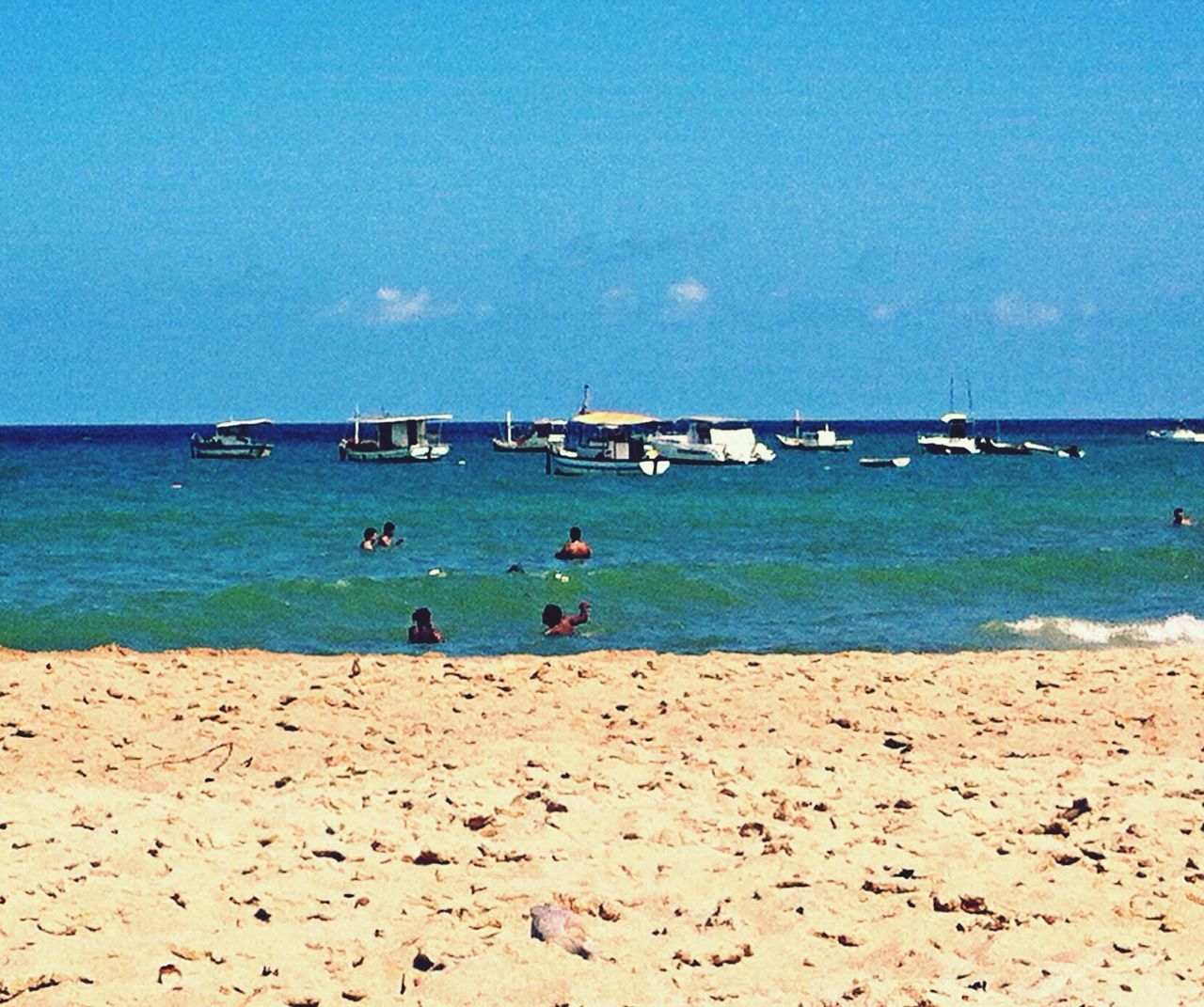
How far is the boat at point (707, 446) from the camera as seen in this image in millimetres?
82438

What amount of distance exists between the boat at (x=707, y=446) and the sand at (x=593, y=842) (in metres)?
70.1

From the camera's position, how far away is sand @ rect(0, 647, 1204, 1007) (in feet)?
19.7

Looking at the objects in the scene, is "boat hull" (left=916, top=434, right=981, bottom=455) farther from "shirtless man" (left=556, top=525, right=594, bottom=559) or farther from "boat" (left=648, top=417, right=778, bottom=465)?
"shirtless man" (left=556, top=525, right=594, bottom=559)

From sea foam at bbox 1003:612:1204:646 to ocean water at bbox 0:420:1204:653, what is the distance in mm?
56

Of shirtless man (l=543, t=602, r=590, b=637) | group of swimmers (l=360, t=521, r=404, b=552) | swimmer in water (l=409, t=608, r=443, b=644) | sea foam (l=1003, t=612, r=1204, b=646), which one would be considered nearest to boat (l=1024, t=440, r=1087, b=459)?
group of swimmers (l=360, t=521, r=404, b=552)

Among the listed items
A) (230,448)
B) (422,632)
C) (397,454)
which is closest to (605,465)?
(397,454)

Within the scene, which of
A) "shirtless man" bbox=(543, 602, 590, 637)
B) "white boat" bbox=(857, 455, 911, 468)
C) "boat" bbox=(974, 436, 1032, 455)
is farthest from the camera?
"boat" bbox=(974, 436, 1032, 455)

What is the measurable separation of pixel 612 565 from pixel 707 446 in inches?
2137

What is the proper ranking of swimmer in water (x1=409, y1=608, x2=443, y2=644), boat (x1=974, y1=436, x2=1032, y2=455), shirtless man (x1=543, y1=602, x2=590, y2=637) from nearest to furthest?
1. swimmer in water (x1=409, y1=608, x2=443, y2=644)
2. shirtless man (x1=543, y1=602, x2=590, y2=637)
3. boat (x1=974, y1=436, x2=1032, y2=455)

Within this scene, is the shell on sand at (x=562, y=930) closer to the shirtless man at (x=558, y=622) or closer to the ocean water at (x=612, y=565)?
the ocean water at (x=612, y=565)

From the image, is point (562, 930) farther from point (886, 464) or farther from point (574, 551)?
point (886, 464)

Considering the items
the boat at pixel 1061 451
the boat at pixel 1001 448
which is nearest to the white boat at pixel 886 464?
the boat at pixel 1061 451

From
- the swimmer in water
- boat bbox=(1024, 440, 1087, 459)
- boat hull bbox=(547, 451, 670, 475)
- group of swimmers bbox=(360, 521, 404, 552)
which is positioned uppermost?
boat bbox=(1024, 440, 1087, 459)

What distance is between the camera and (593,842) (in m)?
7.64
